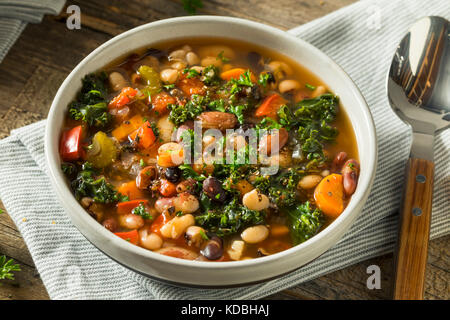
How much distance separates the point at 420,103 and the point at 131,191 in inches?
58.7

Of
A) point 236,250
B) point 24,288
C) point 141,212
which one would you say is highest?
point 141,212

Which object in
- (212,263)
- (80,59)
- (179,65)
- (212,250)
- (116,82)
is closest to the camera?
(212,263)

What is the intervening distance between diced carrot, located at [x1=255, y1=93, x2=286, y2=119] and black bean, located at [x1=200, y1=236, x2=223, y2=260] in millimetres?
675

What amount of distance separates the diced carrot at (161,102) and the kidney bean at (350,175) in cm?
83

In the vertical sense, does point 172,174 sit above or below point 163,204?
above

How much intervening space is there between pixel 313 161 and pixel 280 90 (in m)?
0.44

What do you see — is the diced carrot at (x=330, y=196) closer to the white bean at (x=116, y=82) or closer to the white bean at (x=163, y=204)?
the white bean at (x=163, y=204)

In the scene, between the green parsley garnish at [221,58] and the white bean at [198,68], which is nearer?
the white bean at [198,68]

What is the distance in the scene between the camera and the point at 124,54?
2779 mm

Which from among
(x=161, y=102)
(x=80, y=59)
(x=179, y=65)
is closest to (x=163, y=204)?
(x=161, y=102)

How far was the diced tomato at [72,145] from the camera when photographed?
7.93 ft

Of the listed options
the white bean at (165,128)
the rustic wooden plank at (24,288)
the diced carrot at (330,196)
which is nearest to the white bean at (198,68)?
the white bean at (165,128)

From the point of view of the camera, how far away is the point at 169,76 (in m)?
2.69

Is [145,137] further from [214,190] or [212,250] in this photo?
[212,250]
